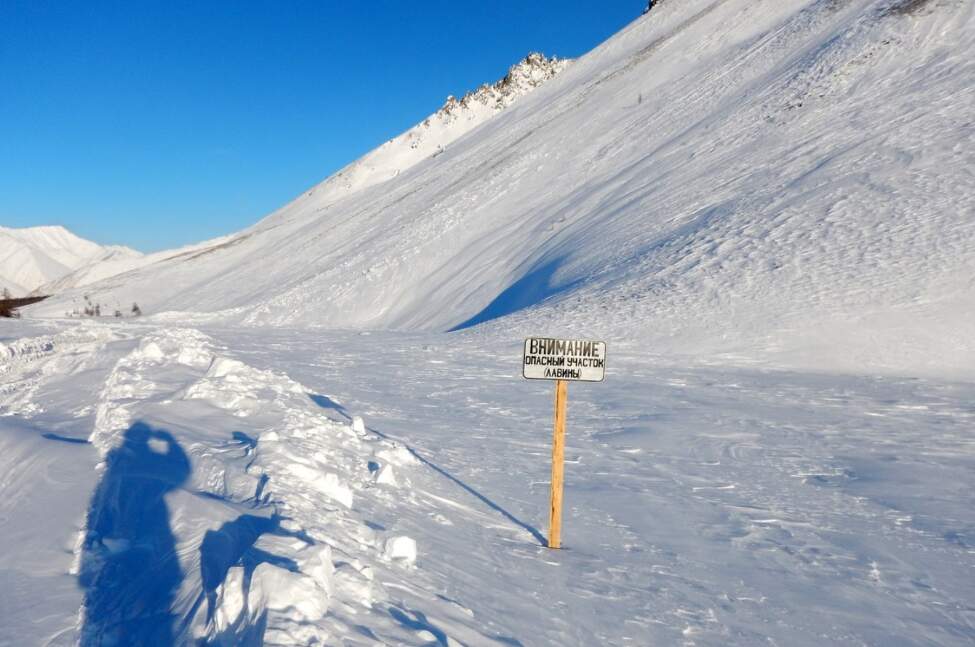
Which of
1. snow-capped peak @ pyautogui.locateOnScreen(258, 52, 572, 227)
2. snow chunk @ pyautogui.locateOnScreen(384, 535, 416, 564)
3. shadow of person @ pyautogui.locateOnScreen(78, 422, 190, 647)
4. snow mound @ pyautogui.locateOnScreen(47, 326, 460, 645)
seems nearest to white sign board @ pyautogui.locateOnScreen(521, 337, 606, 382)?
snow chunk @ pyautogui.locateOnScreen(384, 535, 416, 564)

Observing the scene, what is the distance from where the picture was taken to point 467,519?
5633 mm

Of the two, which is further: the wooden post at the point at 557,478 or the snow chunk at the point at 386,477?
the snow chunk at the point at 386,477

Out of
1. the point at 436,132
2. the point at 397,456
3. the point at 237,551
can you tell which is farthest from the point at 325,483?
the point at 436,132

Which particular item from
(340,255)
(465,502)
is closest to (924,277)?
(465,502)

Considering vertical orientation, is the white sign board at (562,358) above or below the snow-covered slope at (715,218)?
below

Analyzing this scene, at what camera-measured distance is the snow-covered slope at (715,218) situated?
52.3ft

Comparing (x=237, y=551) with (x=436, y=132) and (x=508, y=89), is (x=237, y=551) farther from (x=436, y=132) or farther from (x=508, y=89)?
(x=508, y=89)

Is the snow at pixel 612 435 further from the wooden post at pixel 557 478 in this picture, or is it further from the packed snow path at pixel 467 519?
the wooden post at pixel 557 478

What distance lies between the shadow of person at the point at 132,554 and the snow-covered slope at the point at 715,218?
12091 millimetres

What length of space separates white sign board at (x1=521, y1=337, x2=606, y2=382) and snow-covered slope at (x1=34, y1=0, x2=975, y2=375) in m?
10.3

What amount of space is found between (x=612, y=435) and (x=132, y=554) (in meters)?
6.06

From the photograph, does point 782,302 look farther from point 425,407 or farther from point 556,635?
point 556,635

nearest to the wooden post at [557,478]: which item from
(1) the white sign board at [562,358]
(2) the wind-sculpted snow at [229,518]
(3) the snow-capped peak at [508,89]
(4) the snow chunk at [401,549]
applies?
(1) the white sign board at [562,358]

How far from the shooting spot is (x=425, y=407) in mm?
10289
